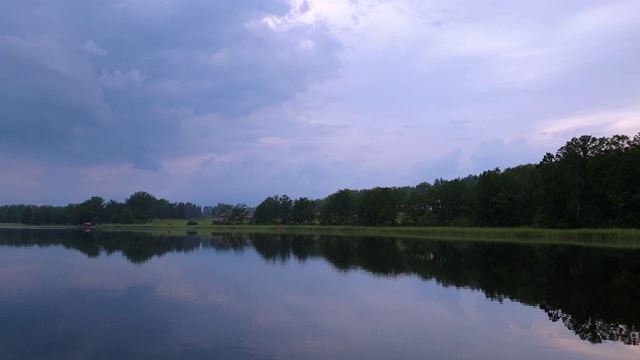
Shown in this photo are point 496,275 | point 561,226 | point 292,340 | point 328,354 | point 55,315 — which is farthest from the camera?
point 561,226

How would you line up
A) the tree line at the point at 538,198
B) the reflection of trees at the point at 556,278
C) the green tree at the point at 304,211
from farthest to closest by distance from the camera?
the green tree at the point at 304,211, the tree line at the point at 538,198, the reflection of trees at the point at 556,278

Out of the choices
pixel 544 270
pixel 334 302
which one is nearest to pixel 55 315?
pixel 334 302

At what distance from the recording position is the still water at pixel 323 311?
522 inches

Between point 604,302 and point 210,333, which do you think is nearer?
point 210,333

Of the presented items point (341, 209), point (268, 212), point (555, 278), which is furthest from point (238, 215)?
point (555, 278)

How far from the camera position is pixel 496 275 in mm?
28594

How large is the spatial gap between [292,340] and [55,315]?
9.64 metres

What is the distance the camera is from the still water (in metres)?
13.3

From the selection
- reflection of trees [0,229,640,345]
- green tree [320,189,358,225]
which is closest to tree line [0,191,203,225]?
green tree [320,189,358,225]

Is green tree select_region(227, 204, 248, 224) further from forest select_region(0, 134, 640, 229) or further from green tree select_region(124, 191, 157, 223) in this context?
green tree select_region(124, 191, 157, 223)

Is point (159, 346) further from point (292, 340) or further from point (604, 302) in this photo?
point (604, 302)

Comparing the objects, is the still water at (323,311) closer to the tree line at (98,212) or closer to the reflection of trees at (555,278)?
the reflection of trees at (555,278)

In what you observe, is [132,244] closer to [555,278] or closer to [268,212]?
[555,278]

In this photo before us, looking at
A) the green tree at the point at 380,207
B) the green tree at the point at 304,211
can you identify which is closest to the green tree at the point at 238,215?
the green tree at the point at 304,211
